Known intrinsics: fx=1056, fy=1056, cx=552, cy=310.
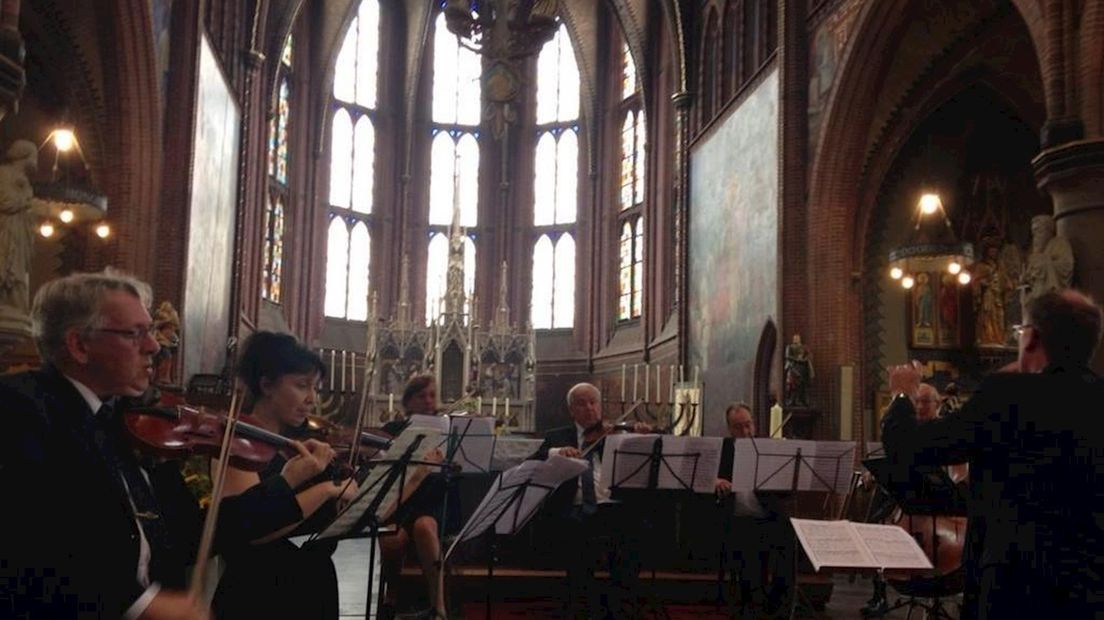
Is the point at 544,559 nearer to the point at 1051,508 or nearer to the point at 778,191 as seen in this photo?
the point at 1051,508

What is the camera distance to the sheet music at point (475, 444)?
21.2 ft

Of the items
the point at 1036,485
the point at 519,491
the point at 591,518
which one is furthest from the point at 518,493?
the point at 1036,485

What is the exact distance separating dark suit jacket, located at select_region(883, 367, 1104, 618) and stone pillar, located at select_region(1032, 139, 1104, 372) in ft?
19.7

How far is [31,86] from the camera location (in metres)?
12.8

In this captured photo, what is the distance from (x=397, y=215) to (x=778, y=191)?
53.2ft

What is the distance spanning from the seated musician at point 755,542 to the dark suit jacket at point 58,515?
5.99 meters

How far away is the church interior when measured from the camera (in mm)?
8711

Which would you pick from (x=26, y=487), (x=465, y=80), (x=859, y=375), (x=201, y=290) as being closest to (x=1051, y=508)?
(x=26, y=487)

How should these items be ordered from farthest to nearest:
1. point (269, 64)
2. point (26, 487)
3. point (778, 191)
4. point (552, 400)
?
point (552, 400), point (269, 64), point (778, 191), point (26, 487)

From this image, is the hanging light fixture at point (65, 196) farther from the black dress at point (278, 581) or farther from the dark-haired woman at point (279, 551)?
the black dress at point (278, 581)

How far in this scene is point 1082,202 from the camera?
29.1 ft

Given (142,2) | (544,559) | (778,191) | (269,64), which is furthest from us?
(269,64)

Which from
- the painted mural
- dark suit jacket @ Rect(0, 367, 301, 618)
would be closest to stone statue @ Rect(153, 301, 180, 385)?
the painted mural

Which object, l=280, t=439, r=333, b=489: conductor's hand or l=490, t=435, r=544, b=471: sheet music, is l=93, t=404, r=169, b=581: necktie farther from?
l=490, t=435, r=544, b=471: sheet music
